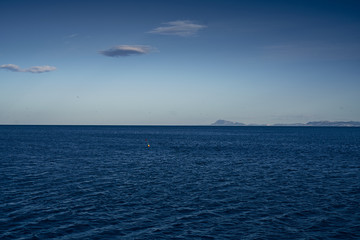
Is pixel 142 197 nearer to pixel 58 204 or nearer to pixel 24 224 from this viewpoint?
pixel 58 204

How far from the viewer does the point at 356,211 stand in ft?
94.6

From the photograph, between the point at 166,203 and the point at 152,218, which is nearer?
the point at 152,218

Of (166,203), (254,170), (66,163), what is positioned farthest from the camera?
(66,163)

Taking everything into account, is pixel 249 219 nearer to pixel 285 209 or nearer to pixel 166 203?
pixel 285 209

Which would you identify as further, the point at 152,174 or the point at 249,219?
the point at 152,174

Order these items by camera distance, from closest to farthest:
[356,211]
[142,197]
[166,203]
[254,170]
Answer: [356,211] → [166,203] → [142,197] → [254,170]

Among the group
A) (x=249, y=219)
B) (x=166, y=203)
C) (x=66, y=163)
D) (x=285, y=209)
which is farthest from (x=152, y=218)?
(x=66, y=163)

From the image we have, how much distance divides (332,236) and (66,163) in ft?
171

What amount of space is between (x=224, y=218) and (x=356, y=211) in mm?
13930

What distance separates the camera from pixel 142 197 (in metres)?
33.6

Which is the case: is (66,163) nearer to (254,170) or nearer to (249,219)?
(254,170)

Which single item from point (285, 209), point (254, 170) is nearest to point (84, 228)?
point (285, 209)

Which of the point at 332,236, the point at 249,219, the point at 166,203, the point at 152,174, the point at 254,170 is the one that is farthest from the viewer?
the point at 254,170

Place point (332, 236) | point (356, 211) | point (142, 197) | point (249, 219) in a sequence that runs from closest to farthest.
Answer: point (332, 236)
point (249, 219)
point (356, 211)
point (142, 197)
